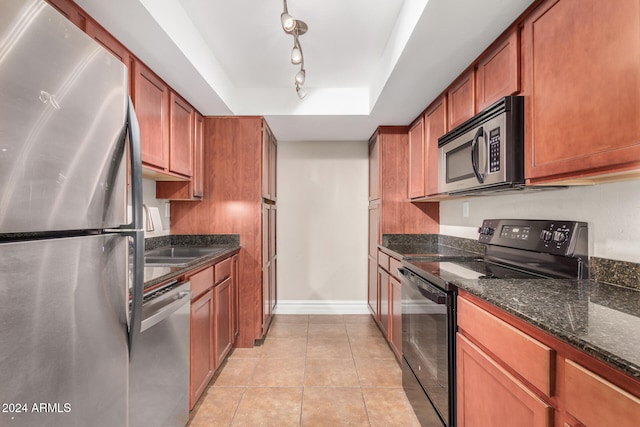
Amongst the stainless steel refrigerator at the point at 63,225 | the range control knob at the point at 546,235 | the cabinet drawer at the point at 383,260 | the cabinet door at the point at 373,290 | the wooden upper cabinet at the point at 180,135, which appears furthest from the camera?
the cabinet door at the point at 373,290

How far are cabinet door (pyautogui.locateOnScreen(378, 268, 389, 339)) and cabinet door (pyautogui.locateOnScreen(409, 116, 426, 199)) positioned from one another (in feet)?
2.64

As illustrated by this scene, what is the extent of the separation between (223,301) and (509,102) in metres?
2.31

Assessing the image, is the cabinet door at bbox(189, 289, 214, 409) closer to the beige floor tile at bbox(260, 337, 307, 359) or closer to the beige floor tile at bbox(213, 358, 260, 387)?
the beige floor tile at bbox(213, 358, 260, 387)

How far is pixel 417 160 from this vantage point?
276 centimetres

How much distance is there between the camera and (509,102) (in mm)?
1392

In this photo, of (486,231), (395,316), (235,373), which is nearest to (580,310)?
(486,231)

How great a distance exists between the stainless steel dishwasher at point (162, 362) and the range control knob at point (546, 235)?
1869mm

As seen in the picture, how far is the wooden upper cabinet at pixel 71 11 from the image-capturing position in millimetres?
1222

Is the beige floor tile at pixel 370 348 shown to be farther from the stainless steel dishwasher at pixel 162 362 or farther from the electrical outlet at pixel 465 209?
the stainless steel dishwasher at pixel 162 362

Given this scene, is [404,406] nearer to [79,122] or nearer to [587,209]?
[587,209]

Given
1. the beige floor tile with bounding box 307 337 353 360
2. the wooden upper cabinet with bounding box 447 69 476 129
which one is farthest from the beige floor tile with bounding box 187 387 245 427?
the wooden upper cabinet with bounding box 447 69 476 129

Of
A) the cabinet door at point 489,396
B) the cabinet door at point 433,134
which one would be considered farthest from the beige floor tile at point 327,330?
the cabinet door at point 489,396

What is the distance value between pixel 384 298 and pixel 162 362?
2.01 metres

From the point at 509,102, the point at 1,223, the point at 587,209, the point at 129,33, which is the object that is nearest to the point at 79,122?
the point at 1,223
